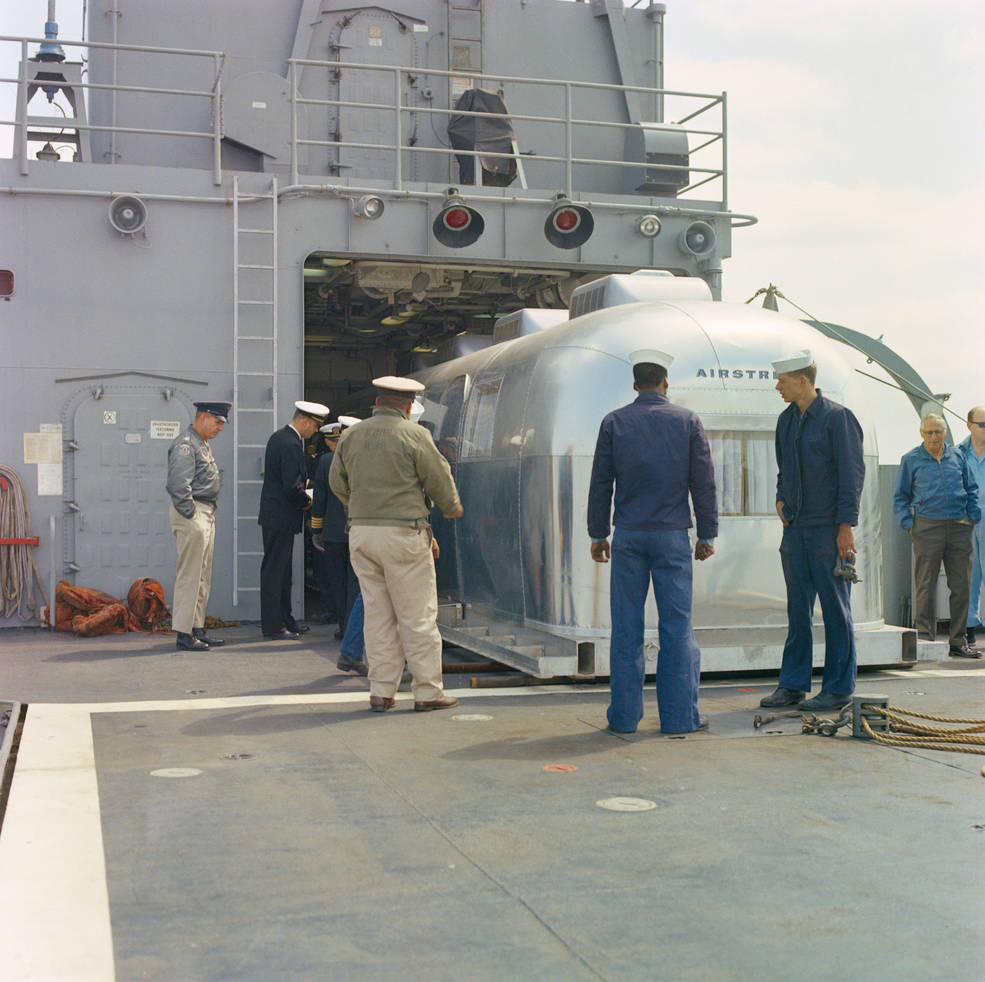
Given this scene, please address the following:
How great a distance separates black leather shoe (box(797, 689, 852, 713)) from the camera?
24.0ft

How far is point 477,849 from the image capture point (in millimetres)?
4453

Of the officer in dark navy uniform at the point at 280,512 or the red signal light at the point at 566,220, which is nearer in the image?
the officer in dark navy uniform at the point at 280,512

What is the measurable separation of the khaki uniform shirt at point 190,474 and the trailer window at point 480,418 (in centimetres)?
221

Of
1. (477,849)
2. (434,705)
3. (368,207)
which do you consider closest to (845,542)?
(434,705)

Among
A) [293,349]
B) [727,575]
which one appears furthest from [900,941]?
[293,349]

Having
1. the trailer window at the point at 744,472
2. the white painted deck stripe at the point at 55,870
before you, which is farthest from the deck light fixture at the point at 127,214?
the white painted deck stripe at the point at 55,870

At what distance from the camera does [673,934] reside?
11.7 feet

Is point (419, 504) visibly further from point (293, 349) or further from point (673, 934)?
point (293, 349)

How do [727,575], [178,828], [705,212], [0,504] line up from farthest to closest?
[705,212] < [0,504] < [727,575] < [178,828]

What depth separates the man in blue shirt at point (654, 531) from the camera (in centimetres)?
660

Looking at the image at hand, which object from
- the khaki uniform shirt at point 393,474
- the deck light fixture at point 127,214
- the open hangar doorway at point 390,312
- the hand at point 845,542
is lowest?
the hand at point 845,542

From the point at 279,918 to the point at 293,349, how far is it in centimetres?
946

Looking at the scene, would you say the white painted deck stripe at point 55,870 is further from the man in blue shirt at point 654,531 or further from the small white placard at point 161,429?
the small white placard at point 161,429

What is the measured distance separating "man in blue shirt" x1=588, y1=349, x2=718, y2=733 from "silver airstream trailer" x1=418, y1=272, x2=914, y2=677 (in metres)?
1.36
